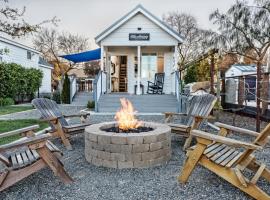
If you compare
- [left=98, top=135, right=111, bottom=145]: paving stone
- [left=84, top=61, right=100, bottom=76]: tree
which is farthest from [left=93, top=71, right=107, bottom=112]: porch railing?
[left=84, top=61, right=100, bottom=76]: tree

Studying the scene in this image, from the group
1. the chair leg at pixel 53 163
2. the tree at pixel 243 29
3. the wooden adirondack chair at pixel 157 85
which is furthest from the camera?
the wooden adirondack chair at pixel 157 85

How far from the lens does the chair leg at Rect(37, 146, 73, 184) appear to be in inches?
138

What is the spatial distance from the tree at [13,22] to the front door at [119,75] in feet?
32.8

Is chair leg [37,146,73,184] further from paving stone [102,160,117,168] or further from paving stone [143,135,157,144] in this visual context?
paving stone [143,135,157,144]

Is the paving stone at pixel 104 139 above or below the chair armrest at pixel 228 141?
below

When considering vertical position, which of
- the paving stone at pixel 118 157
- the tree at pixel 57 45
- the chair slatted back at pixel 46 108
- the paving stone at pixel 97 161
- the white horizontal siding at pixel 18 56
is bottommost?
the paving stone at pixel 97 161

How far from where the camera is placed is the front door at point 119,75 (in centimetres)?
1755

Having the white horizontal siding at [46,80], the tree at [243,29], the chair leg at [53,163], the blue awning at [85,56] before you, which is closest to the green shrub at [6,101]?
the blue awning at [85,56]

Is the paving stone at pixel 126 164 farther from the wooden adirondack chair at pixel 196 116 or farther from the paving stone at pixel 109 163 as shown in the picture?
the wooden adirondack chair at pixel 196 116

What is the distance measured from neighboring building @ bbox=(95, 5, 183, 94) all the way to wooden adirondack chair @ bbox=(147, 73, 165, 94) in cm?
36

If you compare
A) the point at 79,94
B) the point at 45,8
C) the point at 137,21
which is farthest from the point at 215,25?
the point at 45,8

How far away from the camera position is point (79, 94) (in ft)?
58.0

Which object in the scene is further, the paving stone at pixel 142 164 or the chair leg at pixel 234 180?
the paving stone at pixel 142 164

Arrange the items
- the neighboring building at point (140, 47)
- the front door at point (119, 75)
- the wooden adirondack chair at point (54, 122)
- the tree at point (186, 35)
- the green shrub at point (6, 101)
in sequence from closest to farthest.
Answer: the wooden adirondack chair at point (54, 122)
the neighboring building at point (140, 47)
the green shrub at point (6, 101)
the front door at point (119, 75)
the tree at point (186, 35)
